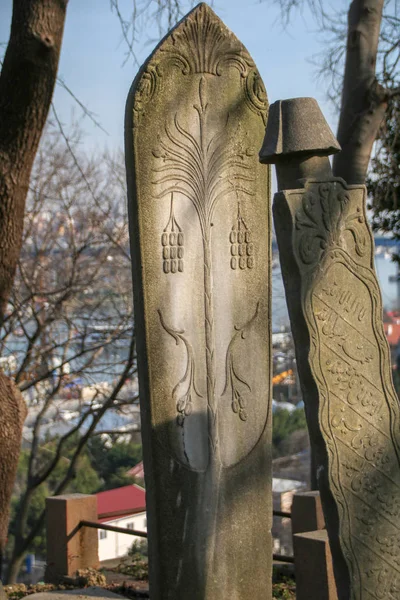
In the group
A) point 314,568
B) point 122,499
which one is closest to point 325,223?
point 314,568

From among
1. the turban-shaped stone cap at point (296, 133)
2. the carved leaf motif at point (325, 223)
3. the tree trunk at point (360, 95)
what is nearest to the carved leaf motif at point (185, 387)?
the carved leaf motif at point (325, 223)

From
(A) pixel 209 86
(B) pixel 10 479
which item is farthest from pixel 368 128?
(B) pixel 10 479

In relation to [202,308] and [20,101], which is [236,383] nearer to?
[202,308]

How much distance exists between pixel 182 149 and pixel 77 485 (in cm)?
1306

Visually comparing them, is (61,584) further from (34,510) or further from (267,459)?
(34,510)

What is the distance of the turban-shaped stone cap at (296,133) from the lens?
420 centimetres

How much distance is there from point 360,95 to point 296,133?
227 inches

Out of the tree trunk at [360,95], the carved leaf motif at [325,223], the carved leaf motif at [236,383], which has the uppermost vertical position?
the tree trunk at [360,95]

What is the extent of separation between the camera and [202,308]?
4.86 meters

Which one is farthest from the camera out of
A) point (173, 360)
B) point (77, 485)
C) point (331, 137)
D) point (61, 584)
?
point (77, 485)

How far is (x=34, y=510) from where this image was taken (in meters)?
17.7

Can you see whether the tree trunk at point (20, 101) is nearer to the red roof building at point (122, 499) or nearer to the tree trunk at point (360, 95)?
the tree trunk at point (360, 95)

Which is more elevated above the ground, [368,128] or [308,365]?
[368,128]

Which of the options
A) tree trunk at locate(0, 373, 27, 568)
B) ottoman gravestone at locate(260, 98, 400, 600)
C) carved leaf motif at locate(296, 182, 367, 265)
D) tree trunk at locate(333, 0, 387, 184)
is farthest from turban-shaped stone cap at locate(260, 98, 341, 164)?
tree trunk at locate(333, 0, 387, 184)
